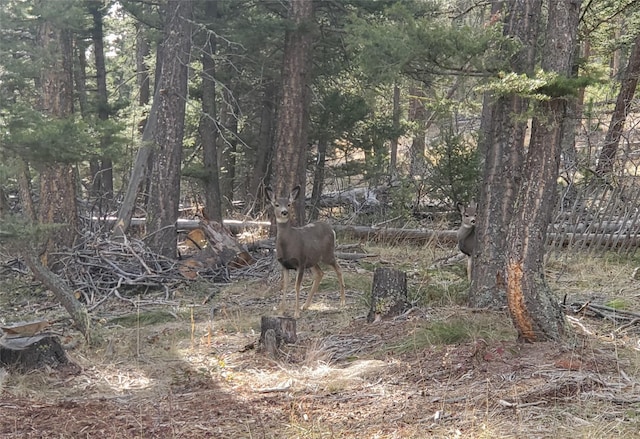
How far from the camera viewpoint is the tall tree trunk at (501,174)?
7.28 m

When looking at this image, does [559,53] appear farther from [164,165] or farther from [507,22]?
[164,165]

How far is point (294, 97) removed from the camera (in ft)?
41.4

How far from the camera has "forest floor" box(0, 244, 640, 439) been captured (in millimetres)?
4996

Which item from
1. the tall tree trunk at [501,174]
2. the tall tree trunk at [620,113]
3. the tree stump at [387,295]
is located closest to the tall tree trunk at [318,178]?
the tall tree trunk at [620,113]

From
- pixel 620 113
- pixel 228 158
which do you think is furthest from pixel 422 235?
pixel 228 158

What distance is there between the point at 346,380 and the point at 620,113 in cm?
1103

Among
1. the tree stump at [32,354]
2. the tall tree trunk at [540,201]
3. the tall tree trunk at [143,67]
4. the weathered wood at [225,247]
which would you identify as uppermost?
the tall tree trunk at [143,67]

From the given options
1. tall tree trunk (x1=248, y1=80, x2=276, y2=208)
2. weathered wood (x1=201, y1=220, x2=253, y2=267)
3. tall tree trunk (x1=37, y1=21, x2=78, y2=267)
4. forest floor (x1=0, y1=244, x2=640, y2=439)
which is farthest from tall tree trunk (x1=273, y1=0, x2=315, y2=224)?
tall tree trunk (x1=248, y1=80, x2=276, y2=208)

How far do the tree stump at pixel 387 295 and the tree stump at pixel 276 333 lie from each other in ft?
3.56

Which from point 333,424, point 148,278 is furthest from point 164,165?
point 333,424

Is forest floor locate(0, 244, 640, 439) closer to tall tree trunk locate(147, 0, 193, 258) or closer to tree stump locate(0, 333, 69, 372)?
tree stump locate(0, 333, 69, 372)

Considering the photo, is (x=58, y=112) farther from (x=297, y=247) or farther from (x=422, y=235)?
(x=422, y=235)

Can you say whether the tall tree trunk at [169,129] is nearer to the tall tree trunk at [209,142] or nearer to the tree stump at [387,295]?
the tall tree trunk at [209,142]

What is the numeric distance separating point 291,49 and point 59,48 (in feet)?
14.0
